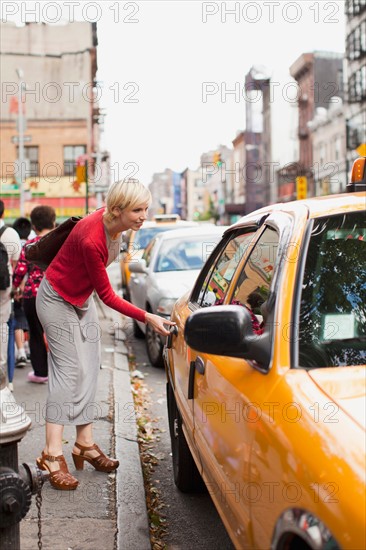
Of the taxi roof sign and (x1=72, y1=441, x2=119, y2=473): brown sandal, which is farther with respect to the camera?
(x1=72, y1=441, x2=119, y2=473): brown sandal

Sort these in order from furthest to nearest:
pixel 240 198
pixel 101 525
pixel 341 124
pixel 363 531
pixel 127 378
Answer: pixel 240 198 < pixel 341 124 < pixel 127 378 < pixel 101 525 < pixel 363 531

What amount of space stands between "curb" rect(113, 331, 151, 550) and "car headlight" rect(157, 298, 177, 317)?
1.42m

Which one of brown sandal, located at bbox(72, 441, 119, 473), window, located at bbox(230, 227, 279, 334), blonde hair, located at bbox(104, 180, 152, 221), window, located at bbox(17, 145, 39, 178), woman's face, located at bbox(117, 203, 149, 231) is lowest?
brown sandal, located at bbox(72, 441, 119, 473)

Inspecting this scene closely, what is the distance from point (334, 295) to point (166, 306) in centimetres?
643

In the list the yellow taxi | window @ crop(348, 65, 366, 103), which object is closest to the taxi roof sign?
the yellow taxi

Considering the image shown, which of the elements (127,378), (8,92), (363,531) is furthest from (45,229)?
(8,92)

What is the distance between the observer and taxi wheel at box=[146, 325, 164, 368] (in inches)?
383

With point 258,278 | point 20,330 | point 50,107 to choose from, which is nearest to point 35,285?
point 20,330

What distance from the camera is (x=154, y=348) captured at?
32.6 feet

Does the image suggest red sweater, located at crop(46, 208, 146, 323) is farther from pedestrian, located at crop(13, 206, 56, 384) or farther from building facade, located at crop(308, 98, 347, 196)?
building facade, located at crop(308, 98, 347, 196)

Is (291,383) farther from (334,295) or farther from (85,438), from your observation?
(85,438)

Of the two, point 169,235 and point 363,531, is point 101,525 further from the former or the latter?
point 169,235

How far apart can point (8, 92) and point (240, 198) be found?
212ft

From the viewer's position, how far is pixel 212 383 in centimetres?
345
